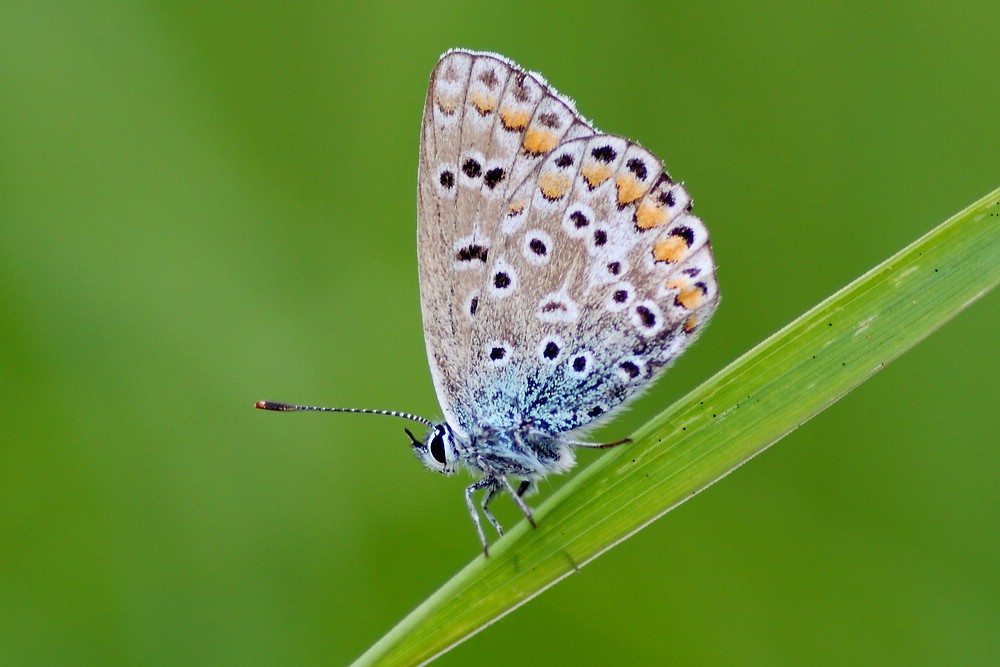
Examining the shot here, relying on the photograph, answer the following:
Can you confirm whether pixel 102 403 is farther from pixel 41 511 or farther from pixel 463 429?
pixel 463 429

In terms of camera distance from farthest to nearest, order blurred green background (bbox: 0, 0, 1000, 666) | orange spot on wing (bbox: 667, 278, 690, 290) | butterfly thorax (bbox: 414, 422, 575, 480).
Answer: blurred green background (bbox: 0, 0, 1000, 666)
butterfly thorax (bbox: 414, 422, 575, 480)
orange spot on wing (bbox: 667, 278, 690, 290)

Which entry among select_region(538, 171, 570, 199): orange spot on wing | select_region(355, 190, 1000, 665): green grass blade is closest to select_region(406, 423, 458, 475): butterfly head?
select_region(355, 190, 1000, 665): green grass blade

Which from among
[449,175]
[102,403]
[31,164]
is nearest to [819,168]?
[449,175]

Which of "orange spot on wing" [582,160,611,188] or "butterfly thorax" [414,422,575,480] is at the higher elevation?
"orange spot on wing" [582,160,611,188]

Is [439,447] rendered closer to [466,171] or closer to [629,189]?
[466,171]

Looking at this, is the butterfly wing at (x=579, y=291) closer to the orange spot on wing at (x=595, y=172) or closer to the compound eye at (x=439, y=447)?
the orange spot on wing at (x=595, y=172)

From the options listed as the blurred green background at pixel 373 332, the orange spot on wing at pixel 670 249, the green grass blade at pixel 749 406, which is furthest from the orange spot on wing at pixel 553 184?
the blurred green background at pixel 373 332

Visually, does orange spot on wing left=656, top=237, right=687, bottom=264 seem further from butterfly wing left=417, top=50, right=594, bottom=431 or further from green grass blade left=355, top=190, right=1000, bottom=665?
green grass blade left=355, top=190, right=1000, bottom=665
